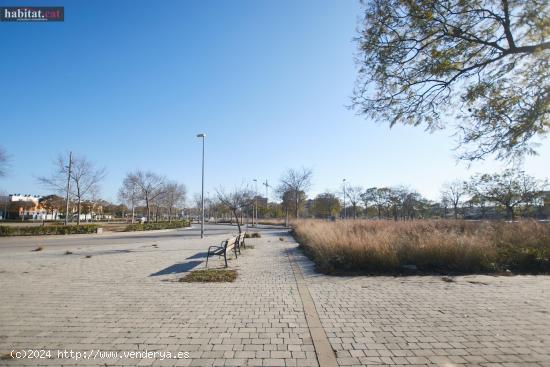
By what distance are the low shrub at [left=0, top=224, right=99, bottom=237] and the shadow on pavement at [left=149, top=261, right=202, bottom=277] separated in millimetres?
20590

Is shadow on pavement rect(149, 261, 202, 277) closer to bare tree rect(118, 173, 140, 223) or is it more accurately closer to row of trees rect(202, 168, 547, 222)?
row of trees rect(202, 168, 547, 222)

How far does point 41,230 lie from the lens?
78.8ft

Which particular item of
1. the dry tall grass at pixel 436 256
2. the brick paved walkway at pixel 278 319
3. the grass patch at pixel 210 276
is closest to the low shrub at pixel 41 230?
the brick paved walkway at pixel 278 319

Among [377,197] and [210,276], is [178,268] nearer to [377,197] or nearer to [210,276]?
[210,276]

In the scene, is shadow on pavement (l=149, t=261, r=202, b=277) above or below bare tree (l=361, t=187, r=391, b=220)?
below

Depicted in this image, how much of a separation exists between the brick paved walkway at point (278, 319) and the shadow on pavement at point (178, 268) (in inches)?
23.2

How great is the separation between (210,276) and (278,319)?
11.4ft

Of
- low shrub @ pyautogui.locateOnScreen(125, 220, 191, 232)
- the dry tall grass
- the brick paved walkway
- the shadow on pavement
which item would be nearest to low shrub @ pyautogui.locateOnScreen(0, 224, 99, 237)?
low shrub @ pyautogui.locateOnScreen(125, 220, 191, 232)

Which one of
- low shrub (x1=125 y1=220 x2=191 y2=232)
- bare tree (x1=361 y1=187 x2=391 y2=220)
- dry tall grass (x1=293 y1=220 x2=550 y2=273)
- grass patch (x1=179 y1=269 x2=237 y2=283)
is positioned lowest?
low shrub (x1=125 y1=220 x2=191 y2=232)

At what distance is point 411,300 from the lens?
18.4ft

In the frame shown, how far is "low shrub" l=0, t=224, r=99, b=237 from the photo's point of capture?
22703 mm

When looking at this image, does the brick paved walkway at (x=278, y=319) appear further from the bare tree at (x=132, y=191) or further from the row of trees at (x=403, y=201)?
the bare tree at (x=132, y=191)

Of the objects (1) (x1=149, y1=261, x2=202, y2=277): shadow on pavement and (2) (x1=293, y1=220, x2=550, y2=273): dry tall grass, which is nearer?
(2) (x1=293, y1=220, x2=550, y2=273): dry tall grass

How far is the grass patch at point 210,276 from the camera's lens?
739 centimetres
